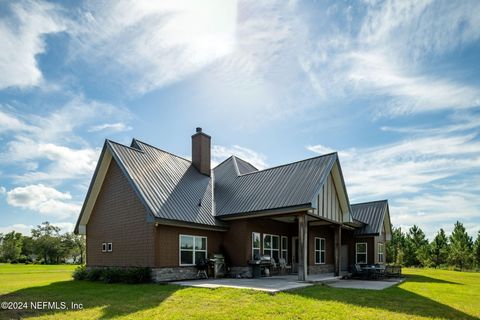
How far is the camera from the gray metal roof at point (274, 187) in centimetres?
1620

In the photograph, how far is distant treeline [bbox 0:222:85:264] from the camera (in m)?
57.3

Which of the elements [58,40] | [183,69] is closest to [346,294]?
[183,69]

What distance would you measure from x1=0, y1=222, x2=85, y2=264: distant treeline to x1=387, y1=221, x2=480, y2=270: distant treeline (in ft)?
153

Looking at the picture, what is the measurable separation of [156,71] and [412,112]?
10.2 metres

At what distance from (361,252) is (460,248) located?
19.5 m

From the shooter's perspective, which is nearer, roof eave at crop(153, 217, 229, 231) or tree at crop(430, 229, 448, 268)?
roof eave at crop(153, 217, 229, 231)

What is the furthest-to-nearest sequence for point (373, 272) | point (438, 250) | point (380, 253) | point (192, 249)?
point (438, 250)
point (380, 253)
point (373, 272)
point (192, 249)

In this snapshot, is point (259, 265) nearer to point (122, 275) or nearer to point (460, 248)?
point (122, 275)

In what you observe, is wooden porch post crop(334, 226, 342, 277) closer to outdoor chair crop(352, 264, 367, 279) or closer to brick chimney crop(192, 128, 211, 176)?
outdoor chair crop(352, 264, 367, 279)

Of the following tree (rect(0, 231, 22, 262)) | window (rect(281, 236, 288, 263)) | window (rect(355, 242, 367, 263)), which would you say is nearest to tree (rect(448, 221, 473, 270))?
window (rect(355, 242, 367, 263))

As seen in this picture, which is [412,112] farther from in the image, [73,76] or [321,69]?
[73,76]

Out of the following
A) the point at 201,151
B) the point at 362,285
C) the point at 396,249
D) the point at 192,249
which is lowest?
the point at 396,249

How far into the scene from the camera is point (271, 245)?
19656mm

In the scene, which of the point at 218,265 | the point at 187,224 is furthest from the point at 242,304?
the point at 218,265
